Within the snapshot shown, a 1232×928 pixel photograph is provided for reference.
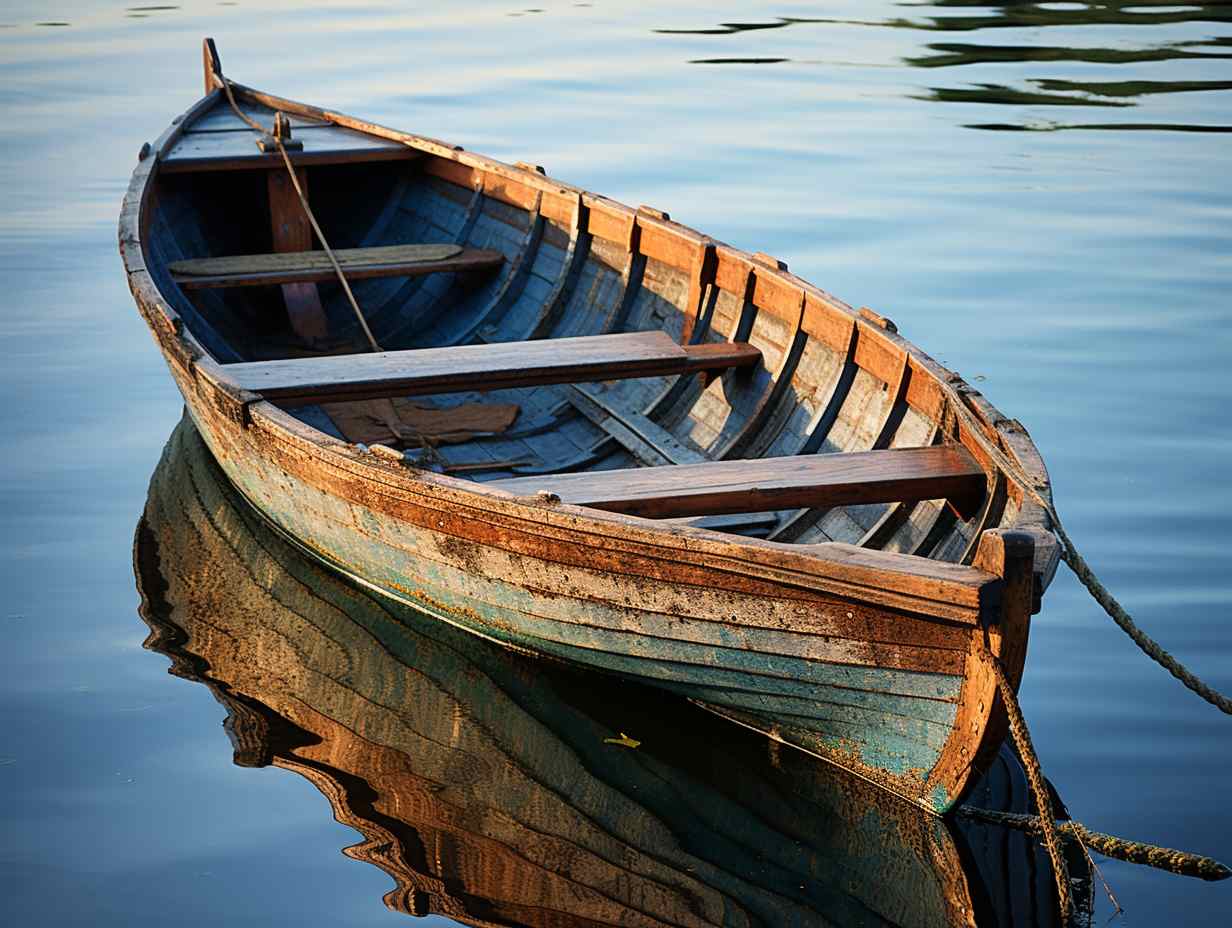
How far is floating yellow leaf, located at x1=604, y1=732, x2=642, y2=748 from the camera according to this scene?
543cm

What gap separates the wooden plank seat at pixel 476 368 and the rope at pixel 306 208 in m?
1.00

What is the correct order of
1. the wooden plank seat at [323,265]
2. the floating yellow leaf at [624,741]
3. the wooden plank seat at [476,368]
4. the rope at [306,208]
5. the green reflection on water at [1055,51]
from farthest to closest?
the green reflection on water at [1055,51]
the wooden plank seat at [323,265]
the rope at [306,208]
the wooden plank seat at [476,368]
the floating yellow leaf at [624,741]

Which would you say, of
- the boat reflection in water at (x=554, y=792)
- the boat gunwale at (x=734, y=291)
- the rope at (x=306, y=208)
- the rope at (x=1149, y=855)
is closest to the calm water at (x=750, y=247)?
the rope at (x=1149, y=855)

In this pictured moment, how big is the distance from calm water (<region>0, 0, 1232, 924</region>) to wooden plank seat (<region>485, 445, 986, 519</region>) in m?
1.05

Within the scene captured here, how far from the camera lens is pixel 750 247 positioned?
11.6m

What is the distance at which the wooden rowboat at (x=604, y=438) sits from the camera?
4.59 meters

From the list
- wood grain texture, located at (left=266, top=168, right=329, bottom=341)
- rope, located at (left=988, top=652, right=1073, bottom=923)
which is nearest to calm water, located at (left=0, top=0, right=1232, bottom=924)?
rope, located at (left=988, top=652, right=1073, bottom=923)

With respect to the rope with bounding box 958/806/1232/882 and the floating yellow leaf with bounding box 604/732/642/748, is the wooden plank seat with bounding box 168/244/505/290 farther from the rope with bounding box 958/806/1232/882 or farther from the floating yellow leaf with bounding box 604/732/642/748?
the rope with bounding box 958/806/1232/882

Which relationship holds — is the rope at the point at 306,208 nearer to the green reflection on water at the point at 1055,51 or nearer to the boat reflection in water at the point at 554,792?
the boat reflection in water at the point at 554,792

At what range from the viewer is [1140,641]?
4574 millimetres

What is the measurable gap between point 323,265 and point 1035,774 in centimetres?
573

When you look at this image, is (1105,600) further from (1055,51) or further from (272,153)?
(1055,51)

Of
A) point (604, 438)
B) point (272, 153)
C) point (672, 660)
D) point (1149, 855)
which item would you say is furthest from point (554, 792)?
point (272, 153)

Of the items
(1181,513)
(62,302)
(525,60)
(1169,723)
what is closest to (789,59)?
(525,60)
